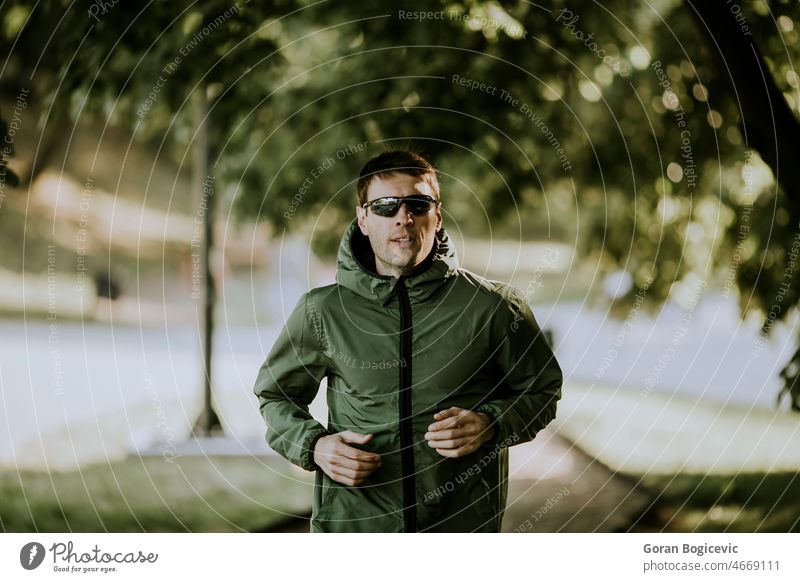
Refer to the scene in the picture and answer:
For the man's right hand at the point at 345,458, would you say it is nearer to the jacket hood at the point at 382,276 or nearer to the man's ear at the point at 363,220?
the jacket hood at the point at 382,276

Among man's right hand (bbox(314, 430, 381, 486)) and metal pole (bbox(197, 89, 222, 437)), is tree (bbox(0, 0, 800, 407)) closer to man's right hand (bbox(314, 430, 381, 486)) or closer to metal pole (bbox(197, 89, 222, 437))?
metal pole (bbox(197, 89, 222, 437))

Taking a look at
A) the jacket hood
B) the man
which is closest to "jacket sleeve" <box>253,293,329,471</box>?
the man

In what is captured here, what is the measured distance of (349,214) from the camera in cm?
483

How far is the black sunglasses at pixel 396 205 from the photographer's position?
8.23 feet

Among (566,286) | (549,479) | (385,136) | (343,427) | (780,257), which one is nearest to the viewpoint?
(343,427)

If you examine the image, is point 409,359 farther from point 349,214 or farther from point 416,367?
point 349,214

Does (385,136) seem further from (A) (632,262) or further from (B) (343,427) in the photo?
(B) (343,427)

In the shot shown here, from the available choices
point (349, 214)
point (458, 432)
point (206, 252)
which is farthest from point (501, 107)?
point (458, 432)

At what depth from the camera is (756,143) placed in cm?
355

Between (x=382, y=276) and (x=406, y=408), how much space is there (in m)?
0.41
